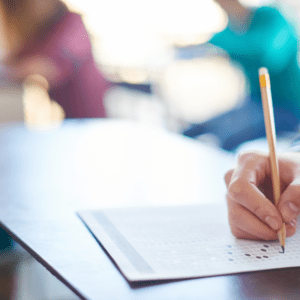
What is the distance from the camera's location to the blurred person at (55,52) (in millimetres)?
2600

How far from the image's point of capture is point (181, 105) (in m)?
4.38

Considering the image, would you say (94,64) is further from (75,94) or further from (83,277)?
(83,277)

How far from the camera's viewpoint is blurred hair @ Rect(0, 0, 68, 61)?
136 inches

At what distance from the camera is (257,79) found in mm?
1815

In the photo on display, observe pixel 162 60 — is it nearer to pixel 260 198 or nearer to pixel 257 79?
pixel 257 79

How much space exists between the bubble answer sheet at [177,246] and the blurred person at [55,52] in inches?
81.3

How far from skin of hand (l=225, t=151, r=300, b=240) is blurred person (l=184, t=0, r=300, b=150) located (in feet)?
4.00

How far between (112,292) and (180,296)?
0.05m

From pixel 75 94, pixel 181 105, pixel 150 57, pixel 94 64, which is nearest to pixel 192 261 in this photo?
pixel 75 94

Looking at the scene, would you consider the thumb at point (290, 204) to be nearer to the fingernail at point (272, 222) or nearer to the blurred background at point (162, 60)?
the fingernail at point (272, 222)

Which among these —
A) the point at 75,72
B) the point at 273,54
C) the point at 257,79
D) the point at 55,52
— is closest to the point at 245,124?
the point at 257,79

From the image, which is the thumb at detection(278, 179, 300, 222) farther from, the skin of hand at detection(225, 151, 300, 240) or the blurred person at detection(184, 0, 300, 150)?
the blurred person at detection(184, 0, 300, 150)

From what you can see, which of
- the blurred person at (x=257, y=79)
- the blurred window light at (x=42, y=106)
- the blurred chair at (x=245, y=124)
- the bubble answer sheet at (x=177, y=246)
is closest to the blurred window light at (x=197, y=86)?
the blurred window light at (x=42, y=106)

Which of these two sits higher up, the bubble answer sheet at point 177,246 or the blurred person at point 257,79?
the bubble answer sheet at point 177,246
